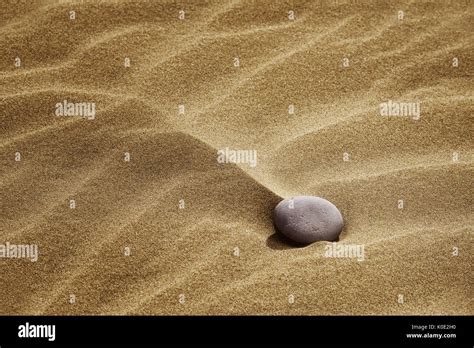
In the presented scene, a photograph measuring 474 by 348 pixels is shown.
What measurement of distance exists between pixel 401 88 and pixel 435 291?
1.02 metres

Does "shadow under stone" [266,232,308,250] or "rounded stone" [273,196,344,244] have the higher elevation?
"rounded stone" [273,196,344,244]

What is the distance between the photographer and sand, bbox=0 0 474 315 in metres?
2.09

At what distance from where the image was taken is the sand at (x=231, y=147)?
209 cm

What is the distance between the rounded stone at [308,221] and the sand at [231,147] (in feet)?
0.21

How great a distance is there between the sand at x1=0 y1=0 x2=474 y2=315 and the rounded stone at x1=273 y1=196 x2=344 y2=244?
2.5 inches

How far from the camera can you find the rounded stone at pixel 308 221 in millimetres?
2184

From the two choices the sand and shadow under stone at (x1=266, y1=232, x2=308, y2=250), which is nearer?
the sand

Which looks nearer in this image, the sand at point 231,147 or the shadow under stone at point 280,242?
the sand at point 231,147

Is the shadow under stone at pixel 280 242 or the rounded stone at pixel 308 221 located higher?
the rounded stone at pixel 308 221

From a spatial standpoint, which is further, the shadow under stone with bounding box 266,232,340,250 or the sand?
the shadow under stone with bounding box 266,232,340,250

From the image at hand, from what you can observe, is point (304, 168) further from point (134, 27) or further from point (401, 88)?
point (134, 27)

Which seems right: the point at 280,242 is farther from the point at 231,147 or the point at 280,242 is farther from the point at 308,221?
the point at 231,147

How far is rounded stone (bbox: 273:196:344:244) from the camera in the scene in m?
2.18

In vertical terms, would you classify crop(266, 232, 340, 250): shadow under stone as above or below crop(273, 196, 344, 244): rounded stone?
below
